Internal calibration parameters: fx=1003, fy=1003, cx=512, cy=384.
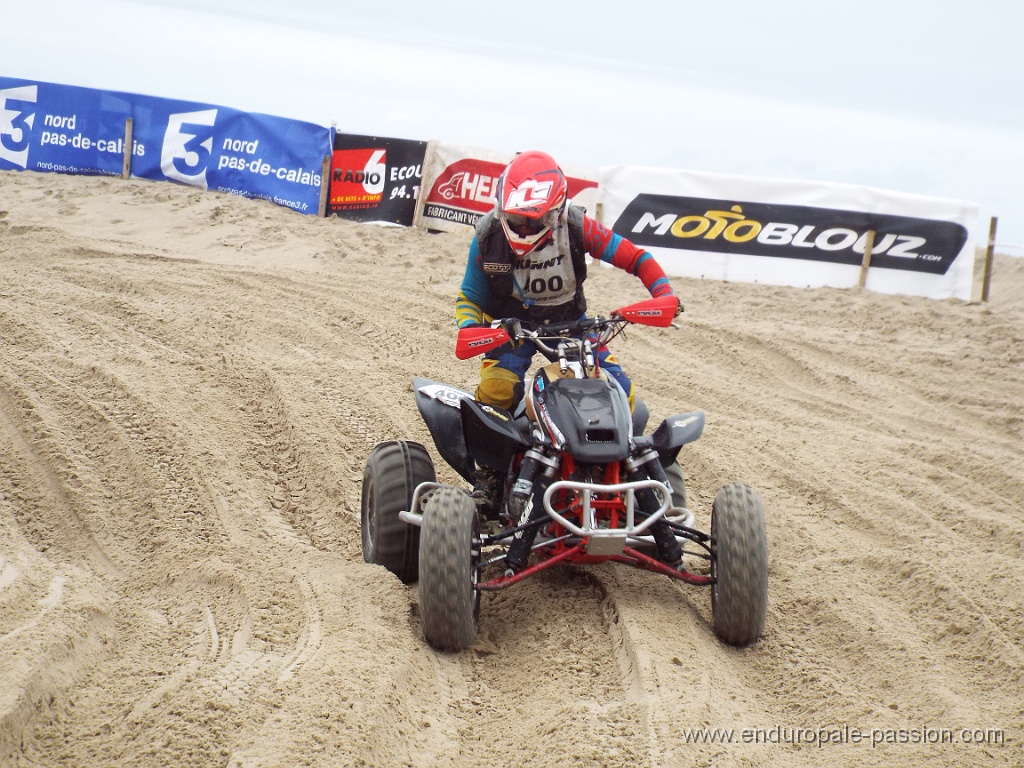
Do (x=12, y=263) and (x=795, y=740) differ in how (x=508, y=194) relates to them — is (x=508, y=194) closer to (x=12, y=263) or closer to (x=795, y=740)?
(x=795, y=740)

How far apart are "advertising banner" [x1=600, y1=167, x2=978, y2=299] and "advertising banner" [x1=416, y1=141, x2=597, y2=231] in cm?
91

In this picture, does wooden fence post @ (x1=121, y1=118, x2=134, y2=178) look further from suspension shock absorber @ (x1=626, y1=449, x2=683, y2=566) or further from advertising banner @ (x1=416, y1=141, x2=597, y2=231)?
suspension shock absorber @ (x1=626, y1=449, x2=683, y2=566)

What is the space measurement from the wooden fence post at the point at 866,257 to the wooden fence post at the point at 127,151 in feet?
31.7

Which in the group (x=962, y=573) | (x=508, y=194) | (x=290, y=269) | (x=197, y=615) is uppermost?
(x=508, y=194)

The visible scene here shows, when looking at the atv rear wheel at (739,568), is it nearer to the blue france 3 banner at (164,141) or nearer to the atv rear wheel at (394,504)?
the atv rear wheel at (394,504)

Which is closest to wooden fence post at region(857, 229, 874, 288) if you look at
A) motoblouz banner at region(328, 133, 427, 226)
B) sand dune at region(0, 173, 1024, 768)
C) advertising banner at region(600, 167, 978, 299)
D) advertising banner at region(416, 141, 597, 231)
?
advertising banner at region(600, 167, 978, 299)

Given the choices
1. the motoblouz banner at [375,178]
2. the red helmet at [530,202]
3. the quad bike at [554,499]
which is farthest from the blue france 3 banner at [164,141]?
the quad bike at [554,499]

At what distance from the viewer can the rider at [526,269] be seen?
4.33 m

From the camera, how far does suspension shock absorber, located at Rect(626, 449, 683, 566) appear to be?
3998 millimetres

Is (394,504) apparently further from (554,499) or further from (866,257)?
(866,257)

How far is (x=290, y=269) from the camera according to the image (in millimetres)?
10500

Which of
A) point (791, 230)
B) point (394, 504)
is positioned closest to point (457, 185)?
point (791, 230)

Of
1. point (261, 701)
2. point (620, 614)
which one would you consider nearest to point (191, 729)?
point (261, 701)

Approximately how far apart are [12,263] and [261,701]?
7.71 metres
